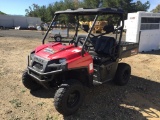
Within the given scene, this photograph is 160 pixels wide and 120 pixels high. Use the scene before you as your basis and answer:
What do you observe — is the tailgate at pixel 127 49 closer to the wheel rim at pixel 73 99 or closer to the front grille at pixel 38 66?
the wheel rim at pixel 73 99

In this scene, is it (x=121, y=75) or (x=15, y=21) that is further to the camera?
(x=15, y=21)

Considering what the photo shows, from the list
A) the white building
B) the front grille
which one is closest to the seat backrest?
the front grille

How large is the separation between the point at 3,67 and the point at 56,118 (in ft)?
14.4

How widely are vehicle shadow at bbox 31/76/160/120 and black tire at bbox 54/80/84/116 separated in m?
0.18

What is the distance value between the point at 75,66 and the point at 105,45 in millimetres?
1542

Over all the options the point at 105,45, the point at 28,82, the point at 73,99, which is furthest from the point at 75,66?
the point at 28,82

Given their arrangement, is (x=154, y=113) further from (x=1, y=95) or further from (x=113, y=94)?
(x=1, y=95)

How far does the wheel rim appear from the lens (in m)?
4.56

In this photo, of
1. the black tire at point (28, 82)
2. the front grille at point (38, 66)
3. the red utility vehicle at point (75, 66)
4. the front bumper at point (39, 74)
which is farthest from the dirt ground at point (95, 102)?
the front grille at point (38, 66)

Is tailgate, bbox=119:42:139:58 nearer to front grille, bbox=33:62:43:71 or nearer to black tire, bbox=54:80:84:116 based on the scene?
black tire, bbox=54:80:84:116

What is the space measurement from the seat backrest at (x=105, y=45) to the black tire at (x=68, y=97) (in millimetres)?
1504

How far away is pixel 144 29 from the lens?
12.8 m

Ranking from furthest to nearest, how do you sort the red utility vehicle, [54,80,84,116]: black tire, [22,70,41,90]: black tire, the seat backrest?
the seat backrest → [22,70,41,90]: black tire → the red utility vehicle → [54,80,84,116]: black tire

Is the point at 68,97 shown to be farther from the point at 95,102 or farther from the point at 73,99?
the point at 95,102
